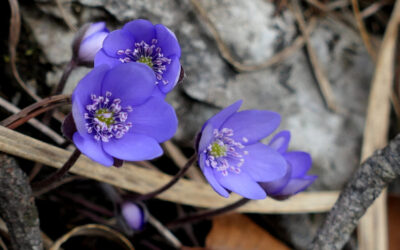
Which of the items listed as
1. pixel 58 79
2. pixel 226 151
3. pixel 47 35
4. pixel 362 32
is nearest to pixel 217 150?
pixel 226 151

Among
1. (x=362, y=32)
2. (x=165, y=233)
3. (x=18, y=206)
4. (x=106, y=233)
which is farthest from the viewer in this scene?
(x=362, y=32)

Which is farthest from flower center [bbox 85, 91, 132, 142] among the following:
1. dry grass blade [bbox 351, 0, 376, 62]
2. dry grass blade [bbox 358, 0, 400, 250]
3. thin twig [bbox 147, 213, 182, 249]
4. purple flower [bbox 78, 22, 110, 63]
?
dry grass blade [bbox 351, 0, 376, 62]

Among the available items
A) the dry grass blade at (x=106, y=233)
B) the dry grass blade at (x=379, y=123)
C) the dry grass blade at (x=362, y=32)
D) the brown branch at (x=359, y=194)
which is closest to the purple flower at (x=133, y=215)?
the dry grass blade at (x=106, y=233)

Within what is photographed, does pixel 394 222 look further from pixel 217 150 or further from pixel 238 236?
pixel 217 150

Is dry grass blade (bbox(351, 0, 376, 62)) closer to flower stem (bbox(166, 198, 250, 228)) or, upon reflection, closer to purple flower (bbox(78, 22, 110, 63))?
flower stem (bbox(166, 198, 250, 228))

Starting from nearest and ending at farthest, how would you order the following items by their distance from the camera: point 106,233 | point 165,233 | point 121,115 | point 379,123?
point 121,115
point 106,233
point 165,233
point 379,123

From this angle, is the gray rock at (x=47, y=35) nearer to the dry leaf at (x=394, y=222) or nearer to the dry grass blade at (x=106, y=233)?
the dry grass blade at (x=106, y=233)

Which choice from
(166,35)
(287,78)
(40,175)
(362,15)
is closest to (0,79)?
(40,175)
